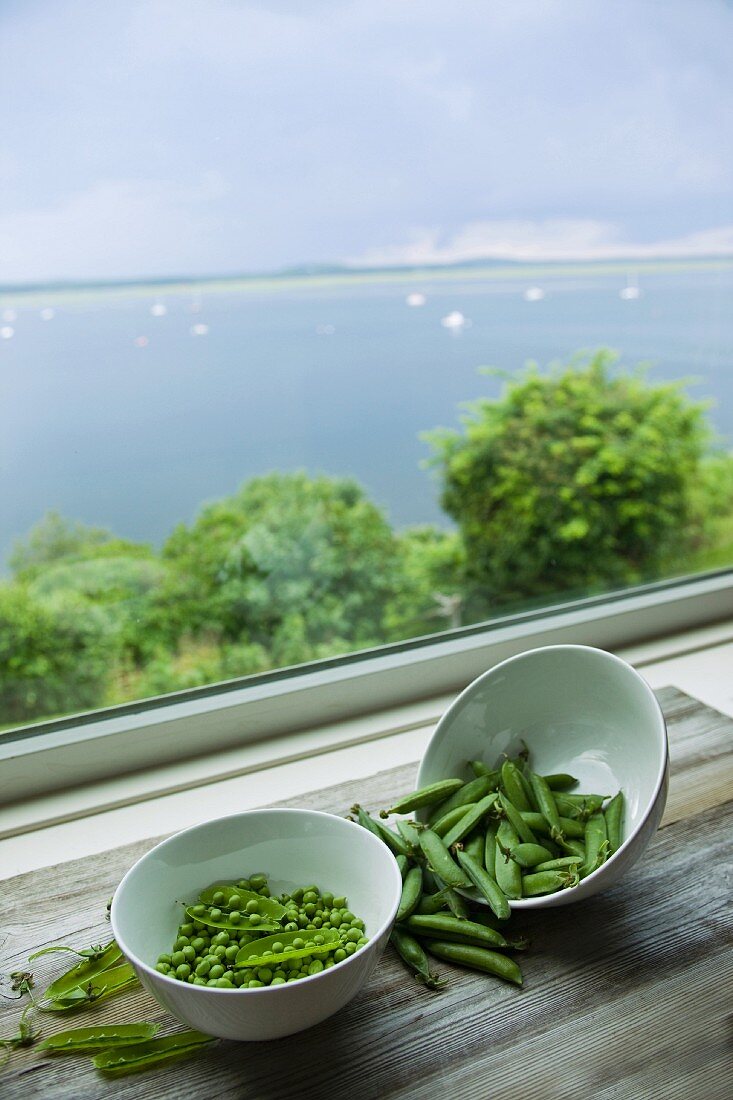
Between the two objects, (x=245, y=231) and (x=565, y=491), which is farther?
(x=565, y=491)

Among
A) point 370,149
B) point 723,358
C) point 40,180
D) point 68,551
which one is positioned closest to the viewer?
point 40,180

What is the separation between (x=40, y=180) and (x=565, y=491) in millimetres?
1031

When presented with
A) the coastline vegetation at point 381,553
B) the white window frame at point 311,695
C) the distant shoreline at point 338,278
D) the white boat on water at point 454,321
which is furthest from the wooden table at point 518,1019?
the white boat on water at point 454,321

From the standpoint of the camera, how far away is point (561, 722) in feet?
3.43

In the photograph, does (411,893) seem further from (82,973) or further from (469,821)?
(82,973)

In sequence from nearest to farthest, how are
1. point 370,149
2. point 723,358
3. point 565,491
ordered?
1. point 370,149
2. point 565,491
3. point 723,358

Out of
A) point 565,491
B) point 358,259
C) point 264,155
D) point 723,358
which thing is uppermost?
point 264,155

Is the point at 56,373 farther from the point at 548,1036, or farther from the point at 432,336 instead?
the point at 548,1036

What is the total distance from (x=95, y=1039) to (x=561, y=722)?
1.82ft

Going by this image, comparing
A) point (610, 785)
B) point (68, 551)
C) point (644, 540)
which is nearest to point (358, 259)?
point (68, 551)

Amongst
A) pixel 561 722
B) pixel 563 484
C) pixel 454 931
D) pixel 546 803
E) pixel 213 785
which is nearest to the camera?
pixel 454 931

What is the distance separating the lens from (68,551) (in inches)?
51.4

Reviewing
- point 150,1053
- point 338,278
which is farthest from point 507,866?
point 338,278

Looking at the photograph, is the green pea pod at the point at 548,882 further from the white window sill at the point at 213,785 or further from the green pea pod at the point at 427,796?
the white window sill at the point at 213,785
